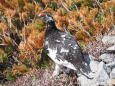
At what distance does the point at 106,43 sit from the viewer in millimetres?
5094

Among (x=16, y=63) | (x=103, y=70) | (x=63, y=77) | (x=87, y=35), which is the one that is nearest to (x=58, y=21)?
(x=87, y=35)

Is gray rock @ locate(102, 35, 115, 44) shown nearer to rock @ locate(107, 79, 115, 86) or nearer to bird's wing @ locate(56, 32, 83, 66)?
bird's wing @ locate(56, 32, 83, 66)

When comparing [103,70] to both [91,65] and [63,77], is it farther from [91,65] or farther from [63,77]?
[63,77]

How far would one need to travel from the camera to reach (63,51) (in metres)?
4.60

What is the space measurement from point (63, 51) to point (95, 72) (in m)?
0.51

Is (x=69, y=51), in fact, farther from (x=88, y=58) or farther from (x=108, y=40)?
(x=108, y=40)

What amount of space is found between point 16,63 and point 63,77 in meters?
1.80

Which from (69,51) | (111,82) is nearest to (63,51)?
(69,51)

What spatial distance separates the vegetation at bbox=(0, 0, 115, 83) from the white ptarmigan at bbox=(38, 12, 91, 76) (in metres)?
0.87

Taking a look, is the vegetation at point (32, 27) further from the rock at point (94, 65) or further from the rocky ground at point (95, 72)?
the rock at point (94, 65)

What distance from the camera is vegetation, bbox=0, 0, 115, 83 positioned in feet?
19.1

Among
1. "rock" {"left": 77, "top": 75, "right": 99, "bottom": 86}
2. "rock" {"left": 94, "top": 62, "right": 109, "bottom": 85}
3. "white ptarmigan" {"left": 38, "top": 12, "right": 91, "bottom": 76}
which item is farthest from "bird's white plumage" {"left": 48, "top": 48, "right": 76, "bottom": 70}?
"rock" {"left": 94, "top": 62, "right": 109, "bottom": 85}

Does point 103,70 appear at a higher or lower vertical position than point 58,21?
lower

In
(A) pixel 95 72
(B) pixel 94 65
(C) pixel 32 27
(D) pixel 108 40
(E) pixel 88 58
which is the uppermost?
(C) pixel 32 27
